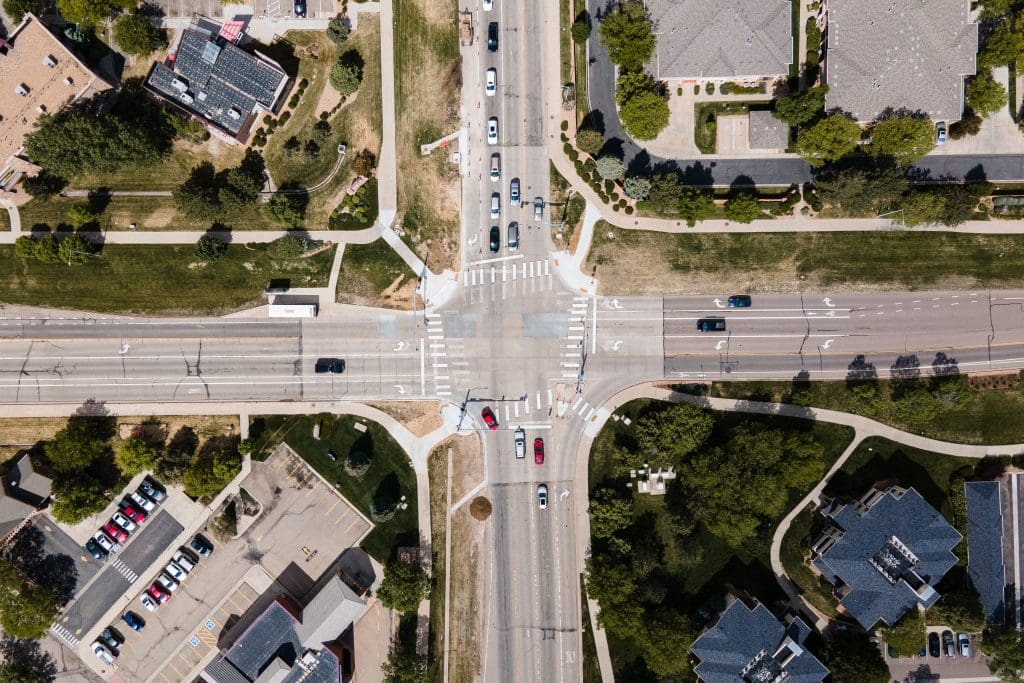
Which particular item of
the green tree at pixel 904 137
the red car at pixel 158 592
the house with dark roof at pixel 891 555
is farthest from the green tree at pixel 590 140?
the red car at pixel 158 592

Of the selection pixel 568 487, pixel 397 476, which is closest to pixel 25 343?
pixel 397 476

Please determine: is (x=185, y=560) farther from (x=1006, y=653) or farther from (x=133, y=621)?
(x=1006, y=653)

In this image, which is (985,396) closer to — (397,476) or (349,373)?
(397,476)

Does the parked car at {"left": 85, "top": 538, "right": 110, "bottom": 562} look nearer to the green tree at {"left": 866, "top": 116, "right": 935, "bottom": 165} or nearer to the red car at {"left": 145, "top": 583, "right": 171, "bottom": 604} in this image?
the red car at {"left": 145, "top": 583, "right": 171, "bottom": 604}

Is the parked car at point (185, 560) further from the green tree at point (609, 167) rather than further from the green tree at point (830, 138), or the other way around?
the green tree at point (830, 138)

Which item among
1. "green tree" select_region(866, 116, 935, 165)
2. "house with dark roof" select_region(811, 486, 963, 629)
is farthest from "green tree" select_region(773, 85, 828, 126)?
"house with dark roof" select_region(811, 486, 963, 629)
